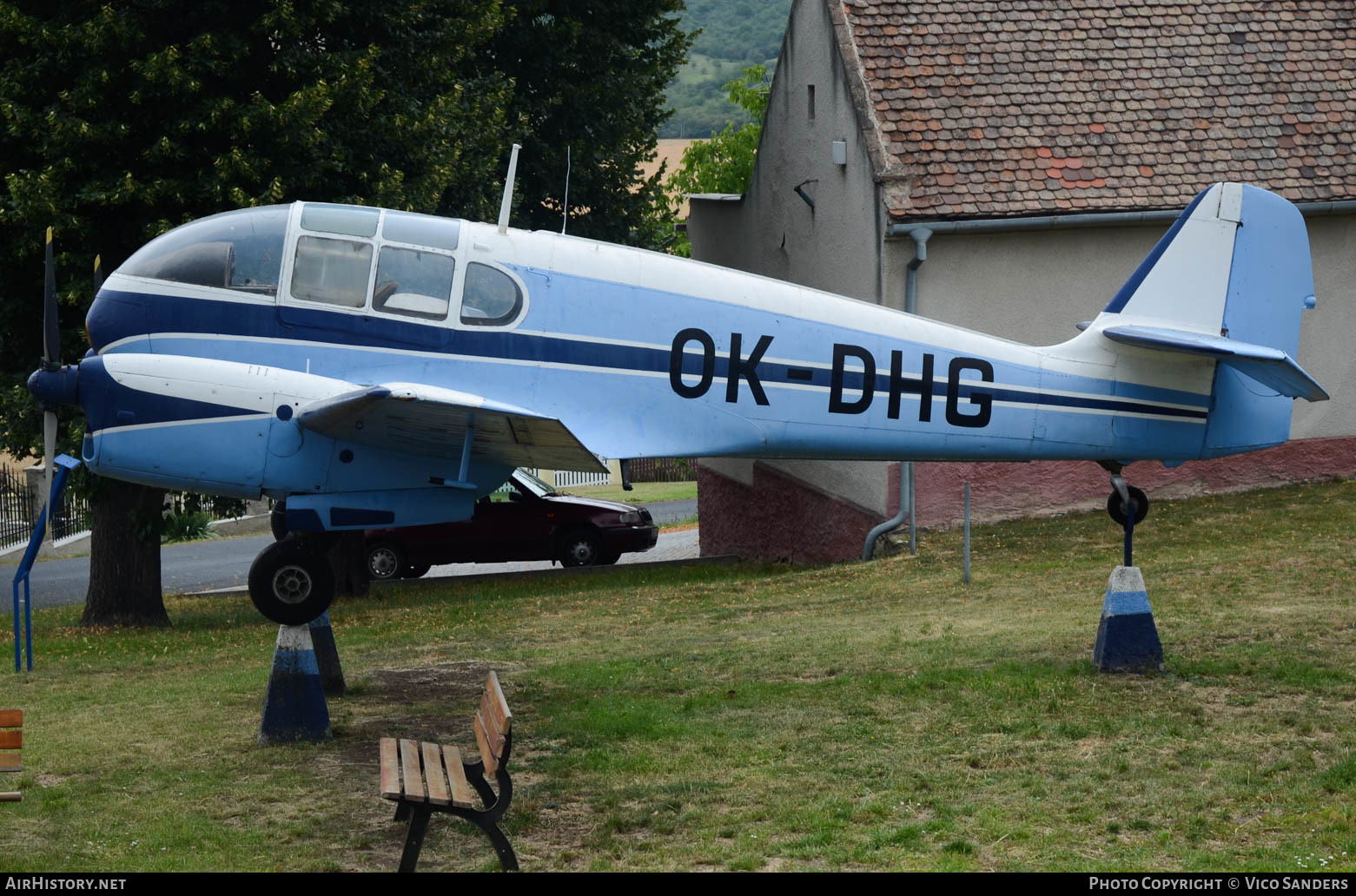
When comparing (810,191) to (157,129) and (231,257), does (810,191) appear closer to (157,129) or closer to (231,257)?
(157,129)

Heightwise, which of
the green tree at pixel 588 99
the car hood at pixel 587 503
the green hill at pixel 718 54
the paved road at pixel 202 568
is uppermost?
the green hill at pixel 718 54

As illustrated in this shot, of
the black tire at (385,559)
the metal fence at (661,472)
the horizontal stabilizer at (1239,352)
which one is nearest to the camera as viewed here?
the horizontal stabilizer at (1239,352)

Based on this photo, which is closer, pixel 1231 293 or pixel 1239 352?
pixel 1239 352

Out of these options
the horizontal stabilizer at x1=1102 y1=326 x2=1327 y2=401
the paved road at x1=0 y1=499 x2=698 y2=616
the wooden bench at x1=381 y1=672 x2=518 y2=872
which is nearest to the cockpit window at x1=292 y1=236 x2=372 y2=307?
the wooden bench at x1=381 y1=672 x2=518 y2=872

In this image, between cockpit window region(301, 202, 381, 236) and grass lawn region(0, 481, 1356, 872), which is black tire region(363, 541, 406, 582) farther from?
cockpit window region(301, 202, 381, 236)

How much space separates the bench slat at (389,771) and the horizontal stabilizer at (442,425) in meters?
2.36

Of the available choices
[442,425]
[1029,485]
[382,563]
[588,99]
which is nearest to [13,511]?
[382,563]

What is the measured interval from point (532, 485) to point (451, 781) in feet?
58.8

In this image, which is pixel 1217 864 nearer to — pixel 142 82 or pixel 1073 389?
pixel 1073 389

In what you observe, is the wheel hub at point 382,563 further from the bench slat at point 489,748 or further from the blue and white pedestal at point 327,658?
the bench slat at point 489,748

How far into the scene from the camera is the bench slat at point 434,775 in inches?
281

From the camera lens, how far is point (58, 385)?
403 inches

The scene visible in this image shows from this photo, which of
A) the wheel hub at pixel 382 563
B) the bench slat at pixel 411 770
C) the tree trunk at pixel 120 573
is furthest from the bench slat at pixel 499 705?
the wheel hub at pixel 382 563

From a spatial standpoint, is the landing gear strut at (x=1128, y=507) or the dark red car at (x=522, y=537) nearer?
the landing gear strut at (x=1128, y=507)
